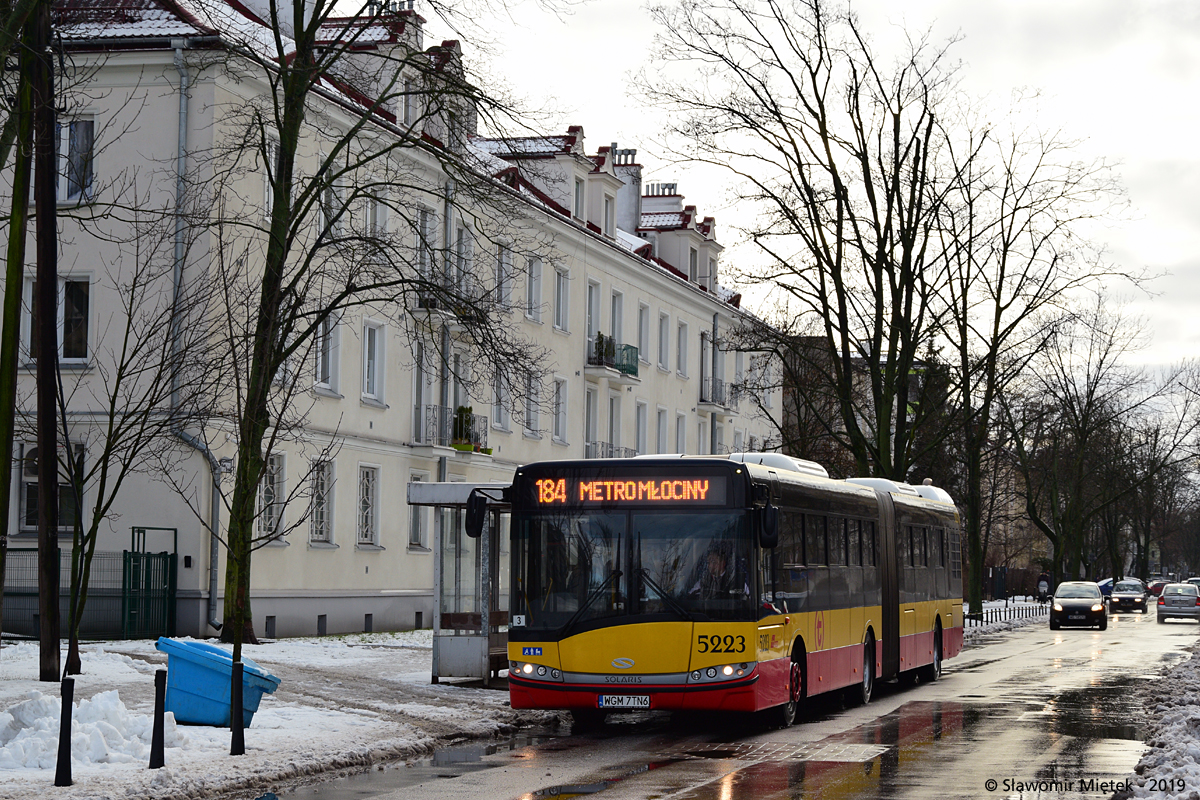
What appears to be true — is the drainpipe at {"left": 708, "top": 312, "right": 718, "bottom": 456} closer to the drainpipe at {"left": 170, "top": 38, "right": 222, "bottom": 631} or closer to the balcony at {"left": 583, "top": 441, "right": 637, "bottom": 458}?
the balcony at {"left": 583, "top": 441, "right": 637, "bottom": 458}

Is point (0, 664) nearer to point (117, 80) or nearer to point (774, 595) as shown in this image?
point (774, 595)

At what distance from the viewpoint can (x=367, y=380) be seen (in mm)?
37219

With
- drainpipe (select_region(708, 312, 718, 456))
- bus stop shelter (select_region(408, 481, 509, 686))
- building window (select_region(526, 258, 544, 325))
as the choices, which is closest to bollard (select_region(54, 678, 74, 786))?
bus stop shelter (select_region(408, 481, 509, 686))

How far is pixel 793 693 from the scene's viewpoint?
17656 mm

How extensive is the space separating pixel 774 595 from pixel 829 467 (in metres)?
52.2

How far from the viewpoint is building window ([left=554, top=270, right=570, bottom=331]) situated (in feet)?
159

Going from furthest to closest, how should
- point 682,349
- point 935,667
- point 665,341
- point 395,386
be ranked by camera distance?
point 682,349
point 665,341
point 395,386
point 935,667

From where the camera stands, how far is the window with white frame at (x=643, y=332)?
56219 millimetres

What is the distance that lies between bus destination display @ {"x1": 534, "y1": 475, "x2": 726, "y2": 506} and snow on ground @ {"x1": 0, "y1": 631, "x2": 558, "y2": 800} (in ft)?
9.26

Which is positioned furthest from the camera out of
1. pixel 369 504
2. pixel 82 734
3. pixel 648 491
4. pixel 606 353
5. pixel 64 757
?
pixel 606 353

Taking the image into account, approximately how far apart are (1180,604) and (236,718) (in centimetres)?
5618

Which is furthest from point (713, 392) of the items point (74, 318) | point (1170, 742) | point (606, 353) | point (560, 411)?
point (1170, 742)

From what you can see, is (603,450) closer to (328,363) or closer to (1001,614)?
(328,363)

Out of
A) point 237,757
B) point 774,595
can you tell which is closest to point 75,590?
point 237,757
